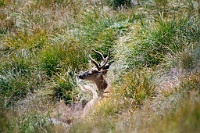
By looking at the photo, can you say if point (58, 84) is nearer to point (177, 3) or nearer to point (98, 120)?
point (98, 120)

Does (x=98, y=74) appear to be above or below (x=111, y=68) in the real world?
above

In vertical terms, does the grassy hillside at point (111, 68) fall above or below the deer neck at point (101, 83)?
above

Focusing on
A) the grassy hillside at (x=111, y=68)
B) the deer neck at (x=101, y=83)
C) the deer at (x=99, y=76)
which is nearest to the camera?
the grassy hillside at (x=111, y=68)

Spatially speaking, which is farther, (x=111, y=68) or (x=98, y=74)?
(x=111, y=68)

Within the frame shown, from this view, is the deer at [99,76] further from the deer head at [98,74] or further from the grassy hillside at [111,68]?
the grassy hillside at [111,68]

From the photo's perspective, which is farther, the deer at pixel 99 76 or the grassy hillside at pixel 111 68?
the deer at pixel 99 76

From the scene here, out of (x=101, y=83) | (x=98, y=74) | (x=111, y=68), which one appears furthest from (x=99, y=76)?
(x=111, y=68)

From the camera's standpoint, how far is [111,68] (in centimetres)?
979

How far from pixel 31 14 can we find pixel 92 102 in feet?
19.6

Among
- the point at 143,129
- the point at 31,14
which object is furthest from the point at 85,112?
the point at 31,14

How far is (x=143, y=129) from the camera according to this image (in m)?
5.02

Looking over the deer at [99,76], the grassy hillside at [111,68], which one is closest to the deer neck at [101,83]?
the deer at [99,76]

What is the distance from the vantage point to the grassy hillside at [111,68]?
22.0 ft

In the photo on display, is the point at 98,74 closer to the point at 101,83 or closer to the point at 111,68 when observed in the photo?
the point at 101,83
